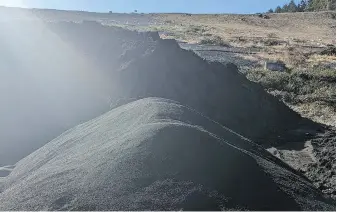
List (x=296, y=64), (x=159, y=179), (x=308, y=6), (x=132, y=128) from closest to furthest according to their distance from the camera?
(x=159, y=179) → (x=132, y=128) → (x=296, y=64) → (x=308, y=6)

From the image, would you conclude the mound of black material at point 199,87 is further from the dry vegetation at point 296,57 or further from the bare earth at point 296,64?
the dry vegetation at point 296,57

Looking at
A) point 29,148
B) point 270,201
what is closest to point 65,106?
point 29,148

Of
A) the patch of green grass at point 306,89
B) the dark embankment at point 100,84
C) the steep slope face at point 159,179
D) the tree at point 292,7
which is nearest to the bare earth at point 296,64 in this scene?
the patch of green grass at point 306,89

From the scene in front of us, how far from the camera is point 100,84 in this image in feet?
62.7

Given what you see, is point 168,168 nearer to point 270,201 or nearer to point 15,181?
point 270,201

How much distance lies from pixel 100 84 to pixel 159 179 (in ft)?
38.4

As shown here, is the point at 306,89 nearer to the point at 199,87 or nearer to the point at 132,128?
the point at 199,87

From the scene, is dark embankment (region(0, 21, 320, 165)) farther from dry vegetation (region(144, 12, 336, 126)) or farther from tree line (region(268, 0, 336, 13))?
tree line (region(268, 0, 336, 13))

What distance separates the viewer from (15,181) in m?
10.5

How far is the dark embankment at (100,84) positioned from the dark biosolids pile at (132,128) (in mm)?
42

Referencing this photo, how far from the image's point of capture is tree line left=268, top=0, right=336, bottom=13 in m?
75.5

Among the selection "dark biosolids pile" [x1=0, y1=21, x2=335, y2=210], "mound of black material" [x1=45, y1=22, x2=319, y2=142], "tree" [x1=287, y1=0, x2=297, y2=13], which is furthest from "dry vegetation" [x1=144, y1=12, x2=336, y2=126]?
"tree" [x1=287, y1=0, x2=297, y2=13]

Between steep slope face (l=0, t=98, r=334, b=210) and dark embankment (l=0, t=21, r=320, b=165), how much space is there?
16.8ft

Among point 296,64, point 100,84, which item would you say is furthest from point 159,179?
point 296,64
